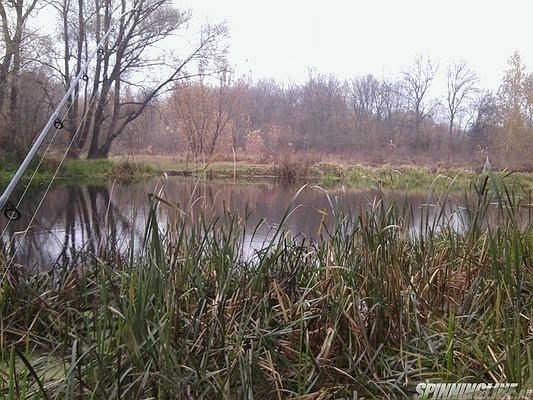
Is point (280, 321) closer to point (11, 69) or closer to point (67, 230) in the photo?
point (67, 230)

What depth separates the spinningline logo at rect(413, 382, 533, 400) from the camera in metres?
1.22

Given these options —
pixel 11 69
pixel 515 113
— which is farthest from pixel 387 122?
pixel 11 69

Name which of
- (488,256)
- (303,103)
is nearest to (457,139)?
(303,103)

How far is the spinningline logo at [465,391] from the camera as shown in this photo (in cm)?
122

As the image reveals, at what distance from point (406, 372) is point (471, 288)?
640 mm

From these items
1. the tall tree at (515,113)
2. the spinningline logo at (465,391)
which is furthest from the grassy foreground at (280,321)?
the tall tree at (515,113)

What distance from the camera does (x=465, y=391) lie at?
4.15 feet

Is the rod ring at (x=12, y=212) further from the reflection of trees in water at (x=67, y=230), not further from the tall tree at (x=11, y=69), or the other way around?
the tall tree at (x=11, y=69)

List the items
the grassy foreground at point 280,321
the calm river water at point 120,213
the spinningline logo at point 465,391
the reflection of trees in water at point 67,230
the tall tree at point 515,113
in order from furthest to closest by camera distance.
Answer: the tall tree at point 515,113 < the reflection of trees in water at point 67,230 < the calm river water at point 120,213 < the grassy foreground at point 280,321 < the spinningline logo at point 465,391

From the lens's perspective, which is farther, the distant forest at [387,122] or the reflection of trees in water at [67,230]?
the distant forest at [387,122]

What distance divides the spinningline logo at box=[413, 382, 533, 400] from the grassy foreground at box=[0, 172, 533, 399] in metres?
0.03

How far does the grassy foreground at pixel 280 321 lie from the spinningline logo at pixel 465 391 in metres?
0.03

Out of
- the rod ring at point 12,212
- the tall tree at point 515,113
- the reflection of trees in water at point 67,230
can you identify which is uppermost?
the tall tree at point 515,113

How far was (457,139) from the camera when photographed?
30.2m
